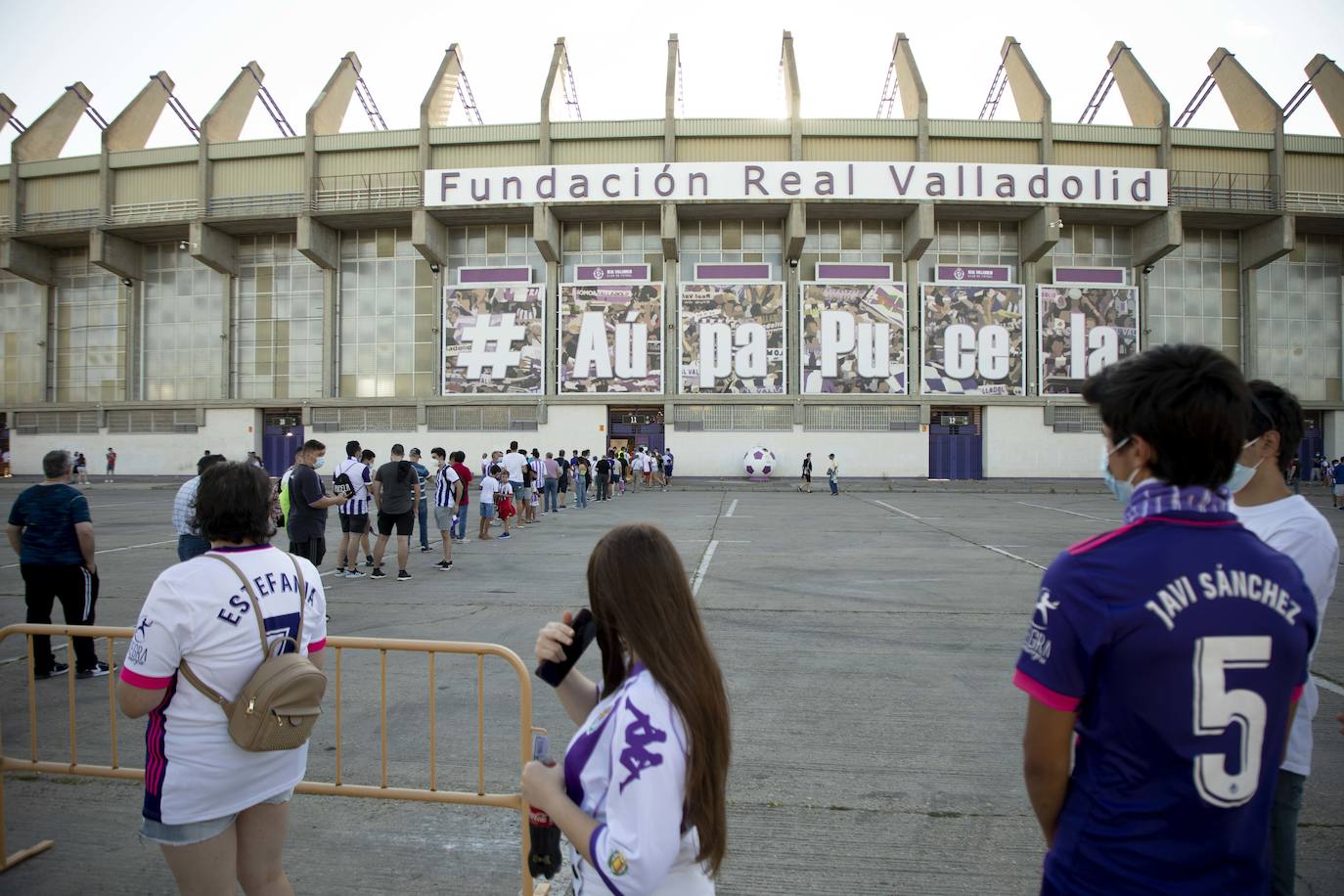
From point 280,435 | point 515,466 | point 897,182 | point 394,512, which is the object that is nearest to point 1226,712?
point 394,512

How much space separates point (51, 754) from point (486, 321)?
31050mm

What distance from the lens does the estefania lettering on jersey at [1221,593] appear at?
132 cm

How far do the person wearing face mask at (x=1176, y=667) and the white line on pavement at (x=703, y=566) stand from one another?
6.86 meters

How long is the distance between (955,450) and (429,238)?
26145mm

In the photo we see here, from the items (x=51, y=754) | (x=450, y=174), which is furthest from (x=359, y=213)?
(x=51, y=754)

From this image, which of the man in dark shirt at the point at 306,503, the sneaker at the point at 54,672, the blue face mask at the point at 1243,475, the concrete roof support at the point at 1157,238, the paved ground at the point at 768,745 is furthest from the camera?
the concrete roof support at the point at 1157,238

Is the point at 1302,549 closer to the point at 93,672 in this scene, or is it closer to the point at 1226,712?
the point at 1226,712

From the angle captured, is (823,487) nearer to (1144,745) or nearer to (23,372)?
(1144,745)

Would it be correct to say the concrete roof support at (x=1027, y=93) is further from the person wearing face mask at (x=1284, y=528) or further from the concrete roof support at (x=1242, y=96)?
the person wearing face mask at (x=1284, y=528)

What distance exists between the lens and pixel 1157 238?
1272 inches

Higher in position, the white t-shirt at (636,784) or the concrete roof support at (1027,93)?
the concrete roof support at (1027,93)

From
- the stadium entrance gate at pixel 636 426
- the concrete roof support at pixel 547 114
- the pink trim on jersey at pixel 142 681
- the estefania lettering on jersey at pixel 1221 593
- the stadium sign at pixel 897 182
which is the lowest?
the pink trim on jersey at pixel 142 681

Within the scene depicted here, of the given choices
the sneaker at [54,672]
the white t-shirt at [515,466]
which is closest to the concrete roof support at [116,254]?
the white t-shirt at [515,466]

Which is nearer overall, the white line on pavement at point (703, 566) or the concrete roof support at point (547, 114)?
the white line on pavement at point (703, 566)
